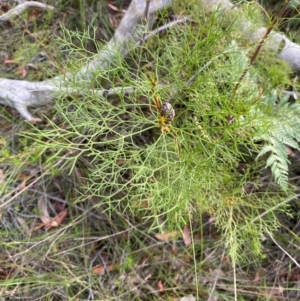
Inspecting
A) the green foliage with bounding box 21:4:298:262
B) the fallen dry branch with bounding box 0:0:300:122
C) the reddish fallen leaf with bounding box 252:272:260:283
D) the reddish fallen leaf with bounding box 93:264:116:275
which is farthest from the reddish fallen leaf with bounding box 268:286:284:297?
the fallen dry branch with bounding box 0:0:300:122

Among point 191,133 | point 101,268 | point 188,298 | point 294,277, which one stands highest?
point 191,133

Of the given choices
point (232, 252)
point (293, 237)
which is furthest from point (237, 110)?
point (293, 237)

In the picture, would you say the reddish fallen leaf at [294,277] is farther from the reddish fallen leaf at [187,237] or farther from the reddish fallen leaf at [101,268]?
the reddish fallen leaf at [101,268]

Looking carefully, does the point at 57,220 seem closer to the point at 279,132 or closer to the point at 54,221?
the point at 54,221

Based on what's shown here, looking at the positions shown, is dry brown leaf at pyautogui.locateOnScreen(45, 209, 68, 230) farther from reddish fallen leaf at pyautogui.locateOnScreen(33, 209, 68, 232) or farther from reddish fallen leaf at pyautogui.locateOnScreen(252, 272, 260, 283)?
reddish fallen leaf at pyautogui.locateOnScreen(252, 272, 260, 283)

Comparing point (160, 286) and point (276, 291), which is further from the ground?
point (276, 291)

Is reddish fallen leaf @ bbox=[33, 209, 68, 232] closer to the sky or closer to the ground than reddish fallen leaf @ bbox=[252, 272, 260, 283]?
closer to the ground

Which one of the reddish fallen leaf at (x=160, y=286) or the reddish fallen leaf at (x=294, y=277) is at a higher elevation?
the reddish fallen leaf at (x=294, y=277)

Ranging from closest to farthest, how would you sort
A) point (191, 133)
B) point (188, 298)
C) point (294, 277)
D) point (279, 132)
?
point (191, 133) < point (279, 132) < point (188, 298) < point (294, 277)

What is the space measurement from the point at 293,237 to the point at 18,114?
1868 mm

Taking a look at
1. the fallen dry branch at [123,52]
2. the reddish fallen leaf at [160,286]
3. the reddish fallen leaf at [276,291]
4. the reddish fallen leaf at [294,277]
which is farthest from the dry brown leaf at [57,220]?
the reddish fallen leaf at [294,277]

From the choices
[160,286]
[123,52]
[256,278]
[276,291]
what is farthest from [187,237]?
[123,52]

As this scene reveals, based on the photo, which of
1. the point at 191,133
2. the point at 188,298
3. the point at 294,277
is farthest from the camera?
the point at 294,277

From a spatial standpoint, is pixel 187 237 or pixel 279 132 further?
pixel 187 237
